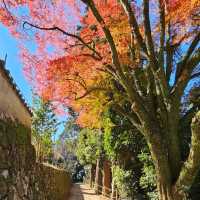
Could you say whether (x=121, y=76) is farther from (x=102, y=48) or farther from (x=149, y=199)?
(x=149, y=199)

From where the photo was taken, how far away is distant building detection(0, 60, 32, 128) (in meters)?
7.21

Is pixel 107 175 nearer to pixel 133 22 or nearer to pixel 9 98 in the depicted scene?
pixel 133 22

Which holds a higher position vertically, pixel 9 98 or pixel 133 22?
pixel 133 22

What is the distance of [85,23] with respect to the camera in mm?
16297

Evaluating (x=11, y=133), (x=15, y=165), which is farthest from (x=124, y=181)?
(x=11, y=133)

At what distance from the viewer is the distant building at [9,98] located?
23.7ft

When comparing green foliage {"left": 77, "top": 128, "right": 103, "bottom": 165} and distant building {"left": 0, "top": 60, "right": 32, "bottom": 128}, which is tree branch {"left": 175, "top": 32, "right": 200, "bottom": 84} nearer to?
distant building {"left": 0, "top": 60, "right": 32, "bottom": 128}

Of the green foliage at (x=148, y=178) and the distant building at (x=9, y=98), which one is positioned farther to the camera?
the green foliage at (x=148, y=178)

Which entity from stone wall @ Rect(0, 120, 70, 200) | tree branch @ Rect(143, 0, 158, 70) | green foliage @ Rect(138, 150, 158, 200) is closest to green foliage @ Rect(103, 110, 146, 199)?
green foliage @ Rect(138, 150, 158, 200)

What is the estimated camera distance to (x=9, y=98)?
26.4ft

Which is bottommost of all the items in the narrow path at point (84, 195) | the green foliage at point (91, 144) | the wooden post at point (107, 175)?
the narrow path at point (84, 195)

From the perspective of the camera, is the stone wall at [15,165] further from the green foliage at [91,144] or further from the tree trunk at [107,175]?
the tree trunk at [107,175]

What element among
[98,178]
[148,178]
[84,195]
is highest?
[98,178]

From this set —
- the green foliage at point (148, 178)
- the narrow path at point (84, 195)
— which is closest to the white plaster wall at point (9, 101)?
the green foliage at point (148, 178)
